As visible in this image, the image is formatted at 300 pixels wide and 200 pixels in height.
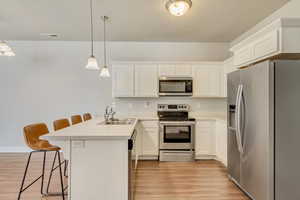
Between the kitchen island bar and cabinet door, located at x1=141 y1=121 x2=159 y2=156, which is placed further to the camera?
cabinet door, located at x1=141 y1=121 x2=159 y2=156

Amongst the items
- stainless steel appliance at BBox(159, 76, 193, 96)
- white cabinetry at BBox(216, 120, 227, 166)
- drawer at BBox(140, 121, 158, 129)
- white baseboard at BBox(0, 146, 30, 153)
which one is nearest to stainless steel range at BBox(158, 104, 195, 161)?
drawer at BBox(140, 121, 158, 129)

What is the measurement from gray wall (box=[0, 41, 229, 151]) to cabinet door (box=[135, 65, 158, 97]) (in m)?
0.53

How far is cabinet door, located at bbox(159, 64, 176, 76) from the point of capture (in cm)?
401

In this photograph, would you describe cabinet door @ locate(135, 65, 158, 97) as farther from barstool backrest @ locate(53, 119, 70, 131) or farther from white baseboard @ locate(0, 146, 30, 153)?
white baseboard @ locate(0, 146, 30, 153)

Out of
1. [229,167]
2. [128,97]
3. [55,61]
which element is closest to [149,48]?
[128,97]

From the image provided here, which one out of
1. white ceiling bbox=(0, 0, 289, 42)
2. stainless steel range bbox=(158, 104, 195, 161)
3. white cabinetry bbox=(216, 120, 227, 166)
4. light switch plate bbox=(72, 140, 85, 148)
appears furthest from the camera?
stainless steel range bbox=(158, 104, 195, 161)

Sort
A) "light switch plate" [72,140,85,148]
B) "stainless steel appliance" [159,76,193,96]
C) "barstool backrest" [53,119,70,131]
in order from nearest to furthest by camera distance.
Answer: "light switch plate" [72,140,85,148], "barstool backrest" [53,119,70,131], "stainless steel appliance" [159,76,193,96]

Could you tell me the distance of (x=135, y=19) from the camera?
10.6 ft

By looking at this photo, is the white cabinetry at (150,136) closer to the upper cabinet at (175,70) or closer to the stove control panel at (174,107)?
the stove control panel at (174,107)

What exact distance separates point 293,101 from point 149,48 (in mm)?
3221

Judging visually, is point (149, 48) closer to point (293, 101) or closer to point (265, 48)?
point (265, 48)

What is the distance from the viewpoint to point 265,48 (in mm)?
2221

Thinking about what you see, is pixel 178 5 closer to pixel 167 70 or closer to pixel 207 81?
pixel 167 70

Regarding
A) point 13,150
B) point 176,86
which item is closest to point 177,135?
point 176,86
